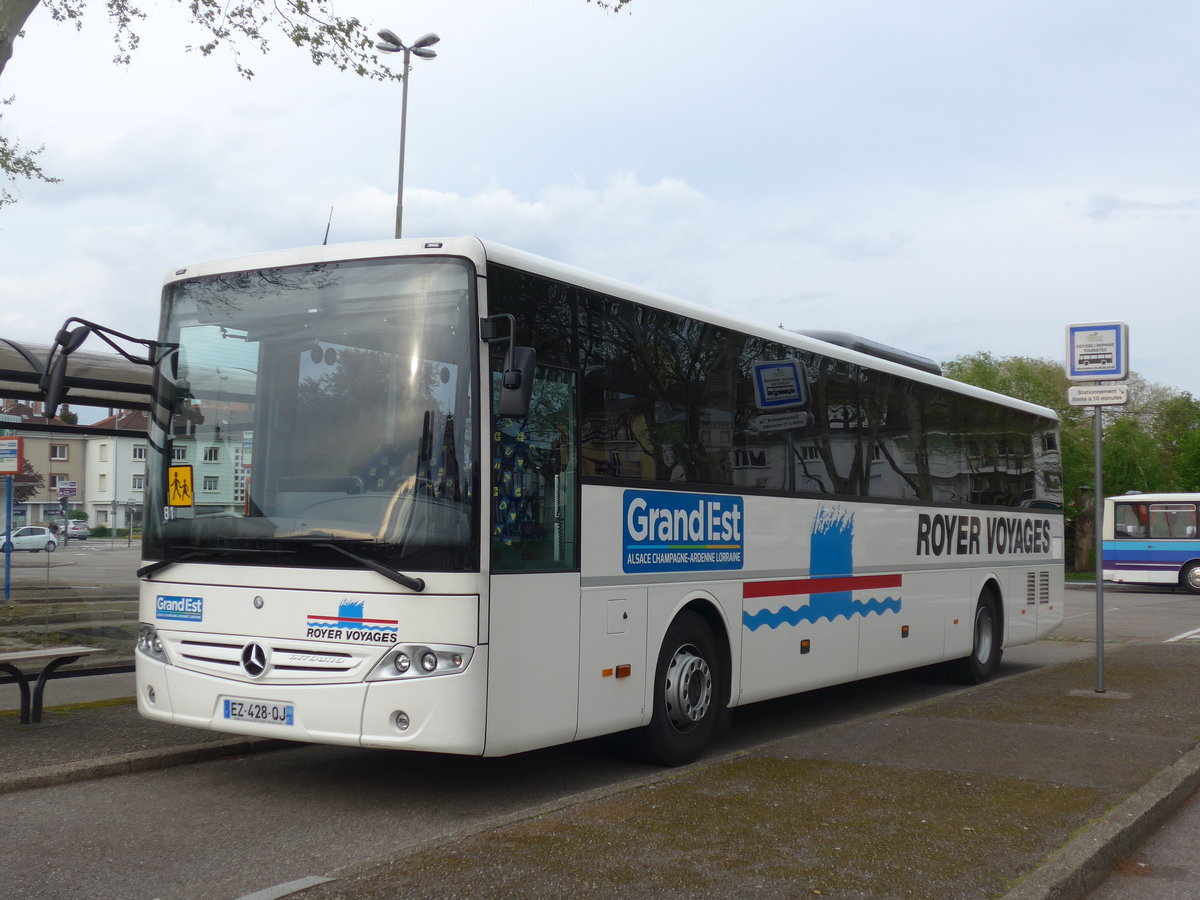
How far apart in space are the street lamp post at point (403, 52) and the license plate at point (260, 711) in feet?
52.2

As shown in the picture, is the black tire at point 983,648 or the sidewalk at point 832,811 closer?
the sidewalk at point 832,811

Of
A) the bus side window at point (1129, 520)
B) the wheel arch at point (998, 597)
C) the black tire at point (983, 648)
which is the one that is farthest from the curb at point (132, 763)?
the bus side window at point (1129, 520)

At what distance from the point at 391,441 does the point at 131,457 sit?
4.42m

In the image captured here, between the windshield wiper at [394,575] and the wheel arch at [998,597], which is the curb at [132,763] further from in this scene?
the wheel arch at [998,597]

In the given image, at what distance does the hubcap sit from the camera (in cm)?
825

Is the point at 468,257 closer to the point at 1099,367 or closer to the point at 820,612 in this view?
the point at 820,612

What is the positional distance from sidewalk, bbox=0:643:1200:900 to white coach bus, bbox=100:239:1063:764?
0.74 meters

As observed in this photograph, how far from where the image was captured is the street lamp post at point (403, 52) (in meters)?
21.4

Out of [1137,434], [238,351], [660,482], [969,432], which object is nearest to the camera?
Result: [238,351]

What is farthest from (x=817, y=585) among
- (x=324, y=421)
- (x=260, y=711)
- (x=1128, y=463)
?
(x=1128, y=463)

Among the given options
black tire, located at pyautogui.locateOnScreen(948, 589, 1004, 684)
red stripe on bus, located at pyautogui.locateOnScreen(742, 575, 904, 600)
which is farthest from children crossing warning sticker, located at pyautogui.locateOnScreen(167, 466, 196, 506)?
black tire, located at pyautogui.locateOnScreen(948, 589, 1004, 684)

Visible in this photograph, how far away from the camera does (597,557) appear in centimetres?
754

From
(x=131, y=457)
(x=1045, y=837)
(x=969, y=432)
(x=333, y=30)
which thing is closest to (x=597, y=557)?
(x=1045, y=837)

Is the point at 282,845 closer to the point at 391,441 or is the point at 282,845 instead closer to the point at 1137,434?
the point at 391,441
